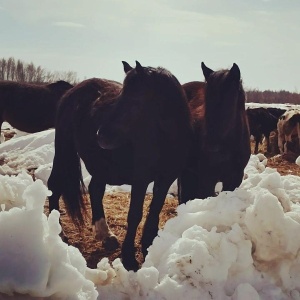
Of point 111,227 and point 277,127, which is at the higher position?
point 277,127

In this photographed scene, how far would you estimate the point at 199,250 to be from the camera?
211 centimetres

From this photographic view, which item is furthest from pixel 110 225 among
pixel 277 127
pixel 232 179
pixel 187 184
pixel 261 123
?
pixel 261 123

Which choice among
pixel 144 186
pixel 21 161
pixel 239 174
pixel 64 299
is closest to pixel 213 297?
pixel 64 299

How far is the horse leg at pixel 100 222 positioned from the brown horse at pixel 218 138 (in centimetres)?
95

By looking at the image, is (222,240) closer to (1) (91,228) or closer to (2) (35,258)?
(2) (35,258)

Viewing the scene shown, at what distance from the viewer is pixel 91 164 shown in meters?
4.84

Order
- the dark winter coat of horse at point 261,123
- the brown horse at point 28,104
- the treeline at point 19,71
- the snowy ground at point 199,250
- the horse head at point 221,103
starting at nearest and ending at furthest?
the snowy ground at point 199,250
the horse head at point 221,103
the brown horse at point 28,104
the dark winter coat of horse at point 261,123
the treeline at point 19,71

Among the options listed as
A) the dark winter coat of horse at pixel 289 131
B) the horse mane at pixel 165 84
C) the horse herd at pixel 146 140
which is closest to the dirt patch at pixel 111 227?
the horse herd at pixel 146 140

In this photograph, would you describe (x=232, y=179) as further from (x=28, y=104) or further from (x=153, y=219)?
(x=28, y=104)

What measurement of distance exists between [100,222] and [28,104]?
8205mm

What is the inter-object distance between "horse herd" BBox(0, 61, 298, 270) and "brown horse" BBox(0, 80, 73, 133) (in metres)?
7.76

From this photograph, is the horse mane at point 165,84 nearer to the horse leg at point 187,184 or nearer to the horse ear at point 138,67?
the horse ear at point 138,67

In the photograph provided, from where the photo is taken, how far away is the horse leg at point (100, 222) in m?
4.94

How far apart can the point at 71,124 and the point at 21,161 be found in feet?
17.4
